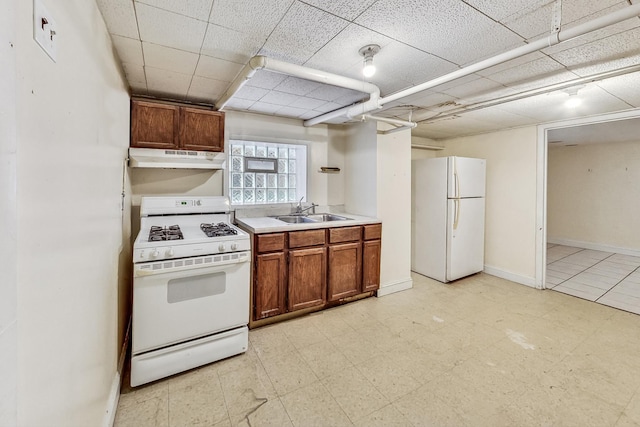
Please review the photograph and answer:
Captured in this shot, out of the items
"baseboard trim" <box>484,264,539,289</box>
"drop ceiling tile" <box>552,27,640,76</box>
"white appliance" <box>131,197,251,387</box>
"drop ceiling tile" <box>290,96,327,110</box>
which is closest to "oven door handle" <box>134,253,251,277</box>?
"white appliance" <box>131,197,251,387</box>

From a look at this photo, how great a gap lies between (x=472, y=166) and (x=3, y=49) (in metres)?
4.47

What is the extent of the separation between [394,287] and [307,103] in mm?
2432

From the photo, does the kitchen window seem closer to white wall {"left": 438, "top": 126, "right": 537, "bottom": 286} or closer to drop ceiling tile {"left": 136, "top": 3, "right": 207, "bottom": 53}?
drop ceiling tile {"left": 136, "top": 3, "right": 207, "bottom": 53}

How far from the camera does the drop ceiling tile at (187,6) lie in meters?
1.42

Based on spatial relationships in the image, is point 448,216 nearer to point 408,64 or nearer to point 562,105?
point 562,105

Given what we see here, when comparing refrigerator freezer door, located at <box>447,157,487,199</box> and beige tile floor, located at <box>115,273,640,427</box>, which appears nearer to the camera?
beige tile floor, located at <box>115,273,640,427</box>

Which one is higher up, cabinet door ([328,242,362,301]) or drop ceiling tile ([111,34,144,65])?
drop ceiling tile ([111,34,144,65])

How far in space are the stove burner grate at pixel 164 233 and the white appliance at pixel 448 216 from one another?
3.25m

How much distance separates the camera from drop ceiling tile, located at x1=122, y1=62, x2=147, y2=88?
215cm

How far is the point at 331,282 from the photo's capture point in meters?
3.04

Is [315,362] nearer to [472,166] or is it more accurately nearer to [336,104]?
[336,104]

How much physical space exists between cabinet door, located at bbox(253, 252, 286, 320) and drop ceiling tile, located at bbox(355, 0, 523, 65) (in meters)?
2.00

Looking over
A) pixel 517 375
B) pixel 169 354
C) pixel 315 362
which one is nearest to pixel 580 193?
pixel 517 375

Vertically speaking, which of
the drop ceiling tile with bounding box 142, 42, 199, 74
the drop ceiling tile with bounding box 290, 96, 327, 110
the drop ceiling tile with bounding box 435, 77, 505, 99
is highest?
the drop ceiling tile with bounding box 290, 96, 327, 110
